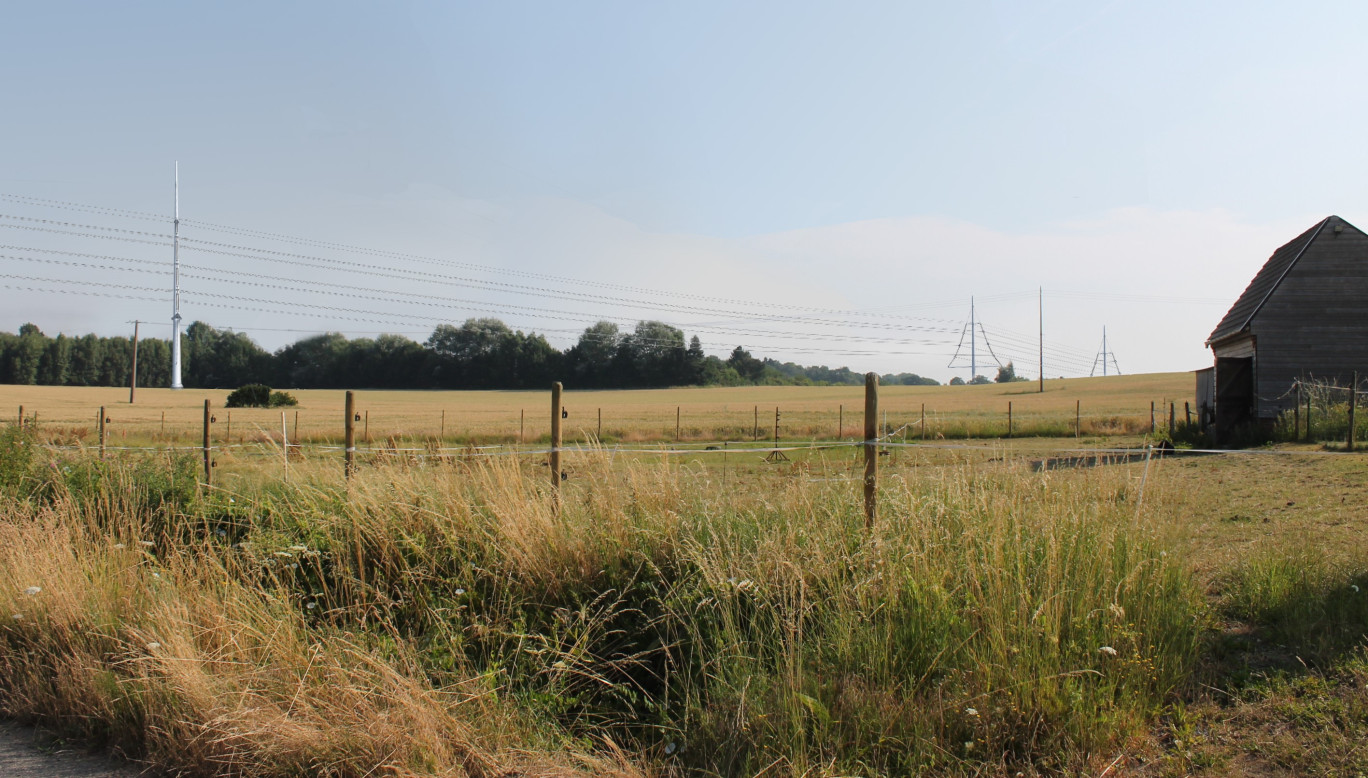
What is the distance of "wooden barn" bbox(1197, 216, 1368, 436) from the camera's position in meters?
23.8

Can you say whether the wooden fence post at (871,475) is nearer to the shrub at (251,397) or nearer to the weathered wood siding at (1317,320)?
the weathered wood siding at (1317,320)

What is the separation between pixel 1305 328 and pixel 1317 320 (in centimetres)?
49

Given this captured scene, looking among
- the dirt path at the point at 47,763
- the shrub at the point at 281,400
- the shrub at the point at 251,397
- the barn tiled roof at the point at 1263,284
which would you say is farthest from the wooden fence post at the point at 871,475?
the shrub at the point at 251,397

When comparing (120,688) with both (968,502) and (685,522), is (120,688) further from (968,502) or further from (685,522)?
(968,502)

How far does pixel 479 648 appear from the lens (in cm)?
445

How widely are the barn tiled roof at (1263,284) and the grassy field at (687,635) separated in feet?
76.5

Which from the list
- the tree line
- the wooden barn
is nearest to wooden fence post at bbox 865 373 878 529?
the wooden barn

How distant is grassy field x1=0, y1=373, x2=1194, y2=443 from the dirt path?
8871 mm

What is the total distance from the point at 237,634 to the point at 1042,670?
4.17 meters

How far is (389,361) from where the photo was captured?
9238 cm

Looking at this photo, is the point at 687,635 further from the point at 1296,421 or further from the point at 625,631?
Result: the point at 1296,421

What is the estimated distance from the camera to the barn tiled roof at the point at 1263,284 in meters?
24.5

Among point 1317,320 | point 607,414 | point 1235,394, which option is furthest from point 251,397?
point 1317,320

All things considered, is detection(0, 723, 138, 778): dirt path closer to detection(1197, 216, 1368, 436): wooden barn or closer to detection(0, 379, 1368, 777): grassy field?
detection(0, 379, 1368, 777): grassy field
